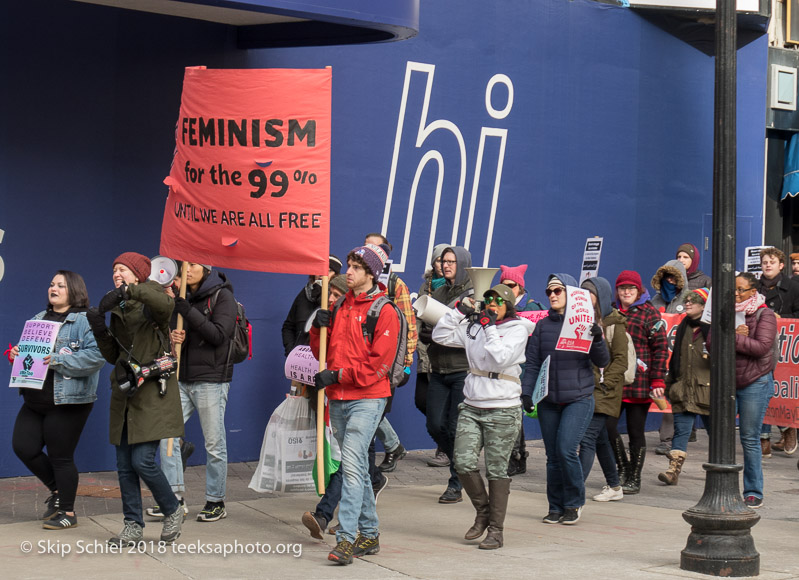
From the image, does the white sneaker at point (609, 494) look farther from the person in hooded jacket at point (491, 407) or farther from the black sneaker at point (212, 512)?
the black sneaker at point (212, 512)

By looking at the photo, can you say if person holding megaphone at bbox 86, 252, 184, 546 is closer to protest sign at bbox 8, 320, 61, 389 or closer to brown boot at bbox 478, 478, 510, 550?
protest sign at bbox 8, 320, 61, 389

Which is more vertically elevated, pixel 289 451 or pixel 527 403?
pixel 527 403

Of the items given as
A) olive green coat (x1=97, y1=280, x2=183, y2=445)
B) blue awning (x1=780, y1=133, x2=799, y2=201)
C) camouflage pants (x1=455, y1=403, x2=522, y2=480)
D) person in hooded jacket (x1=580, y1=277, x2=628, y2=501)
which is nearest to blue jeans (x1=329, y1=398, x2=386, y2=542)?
camouflage pants (x1=455, y1=403, x2=522, y2=480)

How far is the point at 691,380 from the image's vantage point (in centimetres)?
1099

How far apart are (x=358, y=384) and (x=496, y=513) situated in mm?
1444

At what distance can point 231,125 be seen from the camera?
9023mm

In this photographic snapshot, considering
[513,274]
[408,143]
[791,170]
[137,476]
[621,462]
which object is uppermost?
[791,170]

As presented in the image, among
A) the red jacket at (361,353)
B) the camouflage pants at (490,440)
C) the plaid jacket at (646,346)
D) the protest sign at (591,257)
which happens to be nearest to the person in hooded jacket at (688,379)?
the plaid jacket at (646,346)

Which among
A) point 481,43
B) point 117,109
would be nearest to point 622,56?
point 481,43

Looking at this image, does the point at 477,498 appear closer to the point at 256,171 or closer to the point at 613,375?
the point at 613,375

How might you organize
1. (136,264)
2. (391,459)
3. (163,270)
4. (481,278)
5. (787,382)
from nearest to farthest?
(136,264), (481,278), (163,270), (391,459), (787,382)

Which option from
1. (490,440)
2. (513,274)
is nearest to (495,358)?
(490,440)

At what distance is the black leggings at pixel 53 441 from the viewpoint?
28.3 feet

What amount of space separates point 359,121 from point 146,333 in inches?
202
